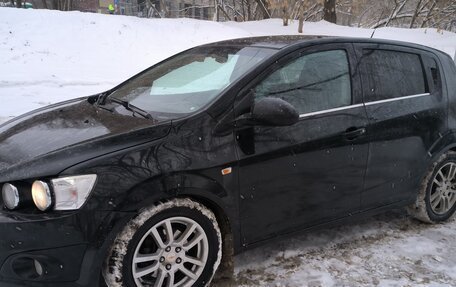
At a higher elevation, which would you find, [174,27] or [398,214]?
[174,27]

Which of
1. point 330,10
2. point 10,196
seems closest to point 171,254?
point 10,196

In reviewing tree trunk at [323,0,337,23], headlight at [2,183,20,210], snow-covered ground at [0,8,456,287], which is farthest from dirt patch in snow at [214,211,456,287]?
tree trunk at [323,0,337,23]

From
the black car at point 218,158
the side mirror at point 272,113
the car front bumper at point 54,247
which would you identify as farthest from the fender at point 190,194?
the side mirror at point 272,113

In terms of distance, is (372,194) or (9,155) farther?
(372,194)

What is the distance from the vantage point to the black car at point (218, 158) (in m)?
2.24

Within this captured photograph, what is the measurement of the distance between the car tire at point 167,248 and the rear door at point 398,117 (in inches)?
55.1

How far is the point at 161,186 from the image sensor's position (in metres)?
2.40

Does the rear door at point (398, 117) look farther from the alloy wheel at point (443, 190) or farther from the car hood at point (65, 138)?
the car hood at point (65, 138)

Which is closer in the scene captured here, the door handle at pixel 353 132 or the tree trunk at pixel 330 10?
the door handle at pixel 353 132

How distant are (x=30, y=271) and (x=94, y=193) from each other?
522 mm

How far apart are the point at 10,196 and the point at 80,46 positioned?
1041 centimetres

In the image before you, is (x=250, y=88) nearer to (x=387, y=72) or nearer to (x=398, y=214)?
(x=387, y=72)

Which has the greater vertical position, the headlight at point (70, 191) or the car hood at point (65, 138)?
the car hood at point (65, 138)

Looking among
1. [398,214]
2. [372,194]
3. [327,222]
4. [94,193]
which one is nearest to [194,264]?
[94,193]
